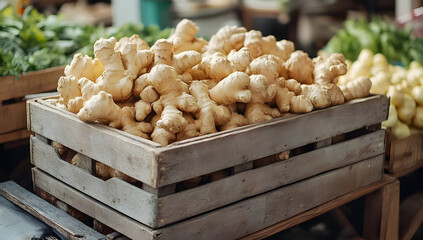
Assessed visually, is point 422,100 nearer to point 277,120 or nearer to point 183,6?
point 277,120

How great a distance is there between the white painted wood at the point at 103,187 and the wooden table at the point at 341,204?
115 mm

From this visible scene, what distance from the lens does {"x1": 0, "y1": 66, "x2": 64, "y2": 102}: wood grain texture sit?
6.63 ft

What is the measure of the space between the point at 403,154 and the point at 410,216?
0.96 feet

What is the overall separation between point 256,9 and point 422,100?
4.63 m

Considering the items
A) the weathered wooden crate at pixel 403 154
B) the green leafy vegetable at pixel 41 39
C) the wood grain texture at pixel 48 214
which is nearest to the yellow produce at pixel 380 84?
the weathered wooden crate at pixel 403 154

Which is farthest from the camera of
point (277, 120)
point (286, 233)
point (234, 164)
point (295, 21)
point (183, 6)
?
point (295, 21)

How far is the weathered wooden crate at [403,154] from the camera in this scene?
6.75 ft

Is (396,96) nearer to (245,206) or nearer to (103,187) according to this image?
(245,206)

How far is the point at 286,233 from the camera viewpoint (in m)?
2.51

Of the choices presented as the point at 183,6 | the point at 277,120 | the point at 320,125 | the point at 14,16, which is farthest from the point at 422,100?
the point at 183,6

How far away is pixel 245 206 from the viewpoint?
5.00 feet

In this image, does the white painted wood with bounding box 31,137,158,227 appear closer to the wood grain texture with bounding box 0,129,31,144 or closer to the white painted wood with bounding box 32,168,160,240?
the white painted wood with bounding box 32,168,160,240

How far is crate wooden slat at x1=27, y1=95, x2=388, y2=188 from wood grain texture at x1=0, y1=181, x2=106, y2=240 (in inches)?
9.0

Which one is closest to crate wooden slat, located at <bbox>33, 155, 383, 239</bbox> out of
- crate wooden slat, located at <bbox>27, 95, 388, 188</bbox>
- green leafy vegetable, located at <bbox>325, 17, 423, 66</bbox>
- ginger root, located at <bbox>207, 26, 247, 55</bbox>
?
crate wooden slat, located at <bbox>27, 95, 388, 188</bbox>
